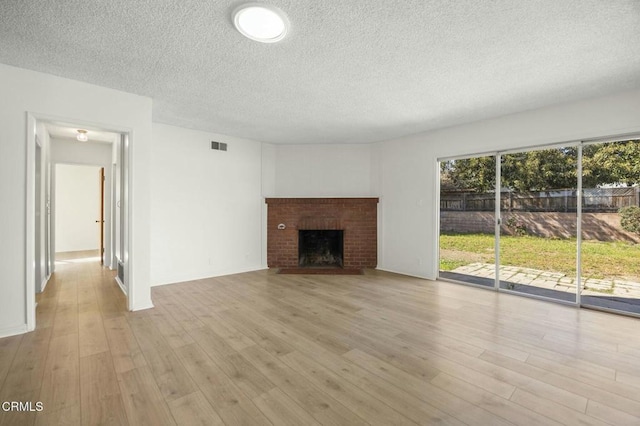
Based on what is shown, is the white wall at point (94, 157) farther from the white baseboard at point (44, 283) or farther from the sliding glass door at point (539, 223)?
the sliding glass door at point (539, 223)

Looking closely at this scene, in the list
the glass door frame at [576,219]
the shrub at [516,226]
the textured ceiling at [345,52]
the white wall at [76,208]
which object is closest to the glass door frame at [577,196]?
the glass door frame at [576,219]

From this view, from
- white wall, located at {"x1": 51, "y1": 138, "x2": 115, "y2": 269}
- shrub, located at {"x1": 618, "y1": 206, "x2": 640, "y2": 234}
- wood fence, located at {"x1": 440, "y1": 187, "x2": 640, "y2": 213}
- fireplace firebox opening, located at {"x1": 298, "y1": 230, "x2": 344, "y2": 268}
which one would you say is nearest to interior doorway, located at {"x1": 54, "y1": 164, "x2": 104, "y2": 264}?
white wall, located at {"x1": 51, "y1": 138, "x2": 115, "y2": 269}

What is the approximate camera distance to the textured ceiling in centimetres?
184

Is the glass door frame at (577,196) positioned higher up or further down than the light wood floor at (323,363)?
higher up

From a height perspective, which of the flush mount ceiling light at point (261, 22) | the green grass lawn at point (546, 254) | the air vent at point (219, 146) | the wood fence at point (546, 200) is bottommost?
the green grass lawn at point (546, 254)

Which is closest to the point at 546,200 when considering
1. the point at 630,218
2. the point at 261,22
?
the point at 630,218

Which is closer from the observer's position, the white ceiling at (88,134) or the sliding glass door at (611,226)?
the sliding glass door at (611,226)

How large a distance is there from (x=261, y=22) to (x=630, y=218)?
4349 mm

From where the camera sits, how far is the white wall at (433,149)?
3.20 m

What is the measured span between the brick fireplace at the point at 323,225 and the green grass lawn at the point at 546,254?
1.38 m

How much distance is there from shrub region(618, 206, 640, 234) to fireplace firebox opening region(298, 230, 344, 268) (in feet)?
13.0

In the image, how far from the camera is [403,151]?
5.16m

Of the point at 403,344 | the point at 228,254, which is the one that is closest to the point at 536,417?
the point at 403,344

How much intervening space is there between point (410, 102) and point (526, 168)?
6.34 ft
